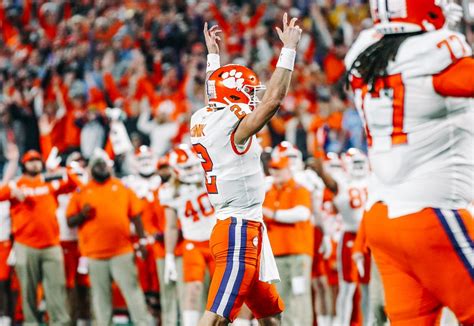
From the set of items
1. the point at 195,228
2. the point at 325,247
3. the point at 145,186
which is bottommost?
the point at 325,247

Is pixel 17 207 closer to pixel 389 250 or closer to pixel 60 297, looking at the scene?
pixel 60 297

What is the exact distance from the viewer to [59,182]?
11781 mm

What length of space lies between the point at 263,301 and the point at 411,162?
2.37 metres

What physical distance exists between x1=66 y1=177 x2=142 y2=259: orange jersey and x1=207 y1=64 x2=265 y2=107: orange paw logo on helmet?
463cm

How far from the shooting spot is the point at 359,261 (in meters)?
9.51

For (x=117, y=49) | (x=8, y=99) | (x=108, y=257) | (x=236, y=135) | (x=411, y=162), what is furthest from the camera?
(x=117, y=49)

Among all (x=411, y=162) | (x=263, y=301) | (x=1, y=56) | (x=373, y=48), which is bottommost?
(x=263, y=301)

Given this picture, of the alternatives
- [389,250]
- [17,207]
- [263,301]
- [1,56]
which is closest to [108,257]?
[17,207]

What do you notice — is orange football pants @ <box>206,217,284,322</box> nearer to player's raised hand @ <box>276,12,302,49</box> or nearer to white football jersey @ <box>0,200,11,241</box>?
player's raised hand @ <box>276,12,302,49</box>

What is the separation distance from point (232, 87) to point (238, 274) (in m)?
1.18

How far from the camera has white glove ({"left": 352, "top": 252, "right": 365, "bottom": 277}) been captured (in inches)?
370

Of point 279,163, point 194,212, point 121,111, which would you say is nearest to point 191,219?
point 194,212

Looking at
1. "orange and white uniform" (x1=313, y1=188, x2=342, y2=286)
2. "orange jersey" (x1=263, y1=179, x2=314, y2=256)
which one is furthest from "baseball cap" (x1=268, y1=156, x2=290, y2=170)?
"orange and white uniform" (x1=313, y1=188, x2=342, y2=286)

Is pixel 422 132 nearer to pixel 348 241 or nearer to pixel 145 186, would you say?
pixel 348 241
